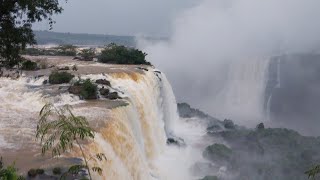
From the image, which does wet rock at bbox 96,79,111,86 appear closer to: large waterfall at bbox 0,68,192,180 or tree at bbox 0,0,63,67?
large waterfall at bbox 0,68,192,180

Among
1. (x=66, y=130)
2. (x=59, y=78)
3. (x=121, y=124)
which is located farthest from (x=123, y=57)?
(x=66, y=130)

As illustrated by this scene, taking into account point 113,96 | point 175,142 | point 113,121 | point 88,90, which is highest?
point 88,90

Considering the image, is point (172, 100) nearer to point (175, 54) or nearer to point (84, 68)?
point (84, 68)

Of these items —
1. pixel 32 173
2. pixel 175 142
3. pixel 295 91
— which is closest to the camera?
pixel 32 173

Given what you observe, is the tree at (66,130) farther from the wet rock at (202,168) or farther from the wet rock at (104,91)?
the wet rock at (202,168)

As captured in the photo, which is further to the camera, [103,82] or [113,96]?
[103,82]

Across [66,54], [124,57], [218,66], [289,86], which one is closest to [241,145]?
[124,57]

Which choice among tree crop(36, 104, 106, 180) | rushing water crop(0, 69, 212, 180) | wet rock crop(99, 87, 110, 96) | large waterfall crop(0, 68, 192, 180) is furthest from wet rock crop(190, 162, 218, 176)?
tree crop(36, 104, 106, 180)

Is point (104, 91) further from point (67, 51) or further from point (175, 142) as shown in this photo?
point (67, 51)
